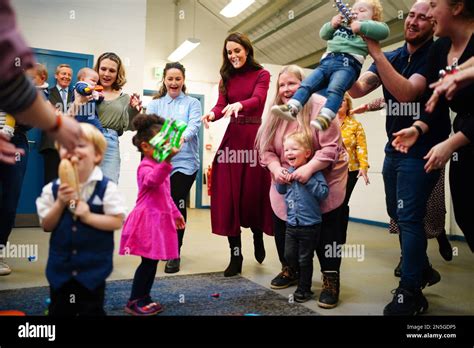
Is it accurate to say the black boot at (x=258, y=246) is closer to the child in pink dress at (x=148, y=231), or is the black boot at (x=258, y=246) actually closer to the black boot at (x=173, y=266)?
the black boot at (x=173, y=266)

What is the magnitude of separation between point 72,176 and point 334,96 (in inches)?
32.2

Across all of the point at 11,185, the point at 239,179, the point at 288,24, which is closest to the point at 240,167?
the point at 239,179

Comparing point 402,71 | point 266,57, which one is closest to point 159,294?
point 402,71

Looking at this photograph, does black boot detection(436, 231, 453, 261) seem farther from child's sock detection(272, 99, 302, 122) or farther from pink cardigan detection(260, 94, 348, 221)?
child's sock detection(272, 99, 302, 122)

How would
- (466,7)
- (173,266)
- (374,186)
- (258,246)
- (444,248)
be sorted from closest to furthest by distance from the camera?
(466,7) < (173,266) < (258,246) < (444,248) < (374,186)

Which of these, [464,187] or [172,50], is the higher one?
[172,50]

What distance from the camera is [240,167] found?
225 cm

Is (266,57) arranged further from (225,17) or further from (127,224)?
(127,224)

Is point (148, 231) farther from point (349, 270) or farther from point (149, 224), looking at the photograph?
point (349, 270)

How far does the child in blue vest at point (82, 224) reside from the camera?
957mm

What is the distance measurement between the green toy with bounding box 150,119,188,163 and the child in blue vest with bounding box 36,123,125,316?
19 cm

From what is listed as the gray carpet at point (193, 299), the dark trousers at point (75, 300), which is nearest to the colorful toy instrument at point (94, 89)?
the dark trousers at point (75, 300)

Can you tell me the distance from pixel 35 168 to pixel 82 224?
0.83 ft

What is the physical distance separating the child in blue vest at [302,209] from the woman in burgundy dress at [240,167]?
1.44 ft
